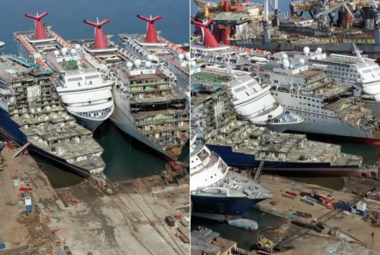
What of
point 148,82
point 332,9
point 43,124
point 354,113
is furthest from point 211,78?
point 332,9

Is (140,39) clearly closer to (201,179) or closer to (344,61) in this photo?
(344,61)

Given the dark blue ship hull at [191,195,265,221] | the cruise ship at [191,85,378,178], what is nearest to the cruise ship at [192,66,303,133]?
the cruise ship at [191,85,378,178]

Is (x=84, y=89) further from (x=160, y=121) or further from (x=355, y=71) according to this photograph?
(x=355, y=71)

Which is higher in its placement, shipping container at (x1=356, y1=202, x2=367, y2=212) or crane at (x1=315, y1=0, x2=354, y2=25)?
crane at (x1=315, y1=0, x2=354, y2=25)

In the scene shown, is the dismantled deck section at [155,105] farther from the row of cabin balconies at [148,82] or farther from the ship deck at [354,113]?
the ship deck at [354,113]

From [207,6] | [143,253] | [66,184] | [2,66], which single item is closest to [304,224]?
[143,253]

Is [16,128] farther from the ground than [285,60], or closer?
closer

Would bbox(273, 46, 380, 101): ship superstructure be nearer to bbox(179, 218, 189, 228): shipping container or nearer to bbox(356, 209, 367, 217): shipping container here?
bbox(356, 209, 367, 217): shipping container

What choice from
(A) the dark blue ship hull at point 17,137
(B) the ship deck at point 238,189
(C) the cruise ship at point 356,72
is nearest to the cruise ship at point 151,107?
(A) the dark blue ship hull at point 17,137
